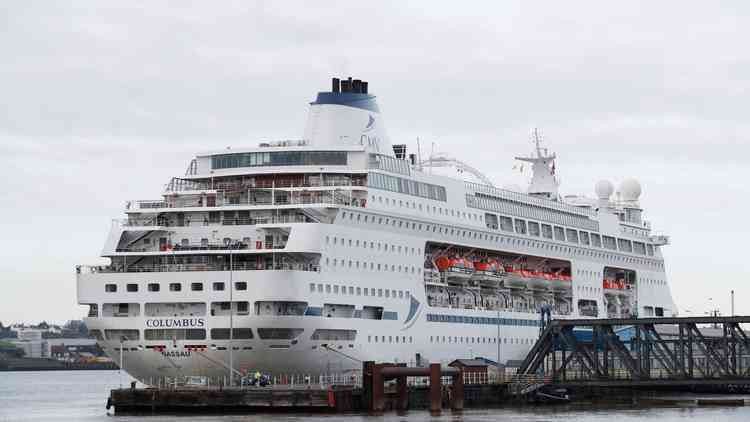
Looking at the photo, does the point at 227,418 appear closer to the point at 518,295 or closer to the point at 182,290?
the point at 182,290

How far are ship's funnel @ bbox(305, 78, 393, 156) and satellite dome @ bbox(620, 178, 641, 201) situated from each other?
123 feet

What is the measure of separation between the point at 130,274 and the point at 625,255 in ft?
164

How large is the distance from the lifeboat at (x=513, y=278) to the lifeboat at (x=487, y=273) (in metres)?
1.32

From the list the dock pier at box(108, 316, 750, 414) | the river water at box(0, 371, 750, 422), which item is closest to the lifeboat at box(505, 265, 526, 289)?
the dock pier at box(108, 316, 750, 414)

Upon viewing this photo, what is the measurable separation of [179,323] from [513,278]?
1214 inches

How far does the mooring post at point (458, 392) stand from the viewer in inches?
3019

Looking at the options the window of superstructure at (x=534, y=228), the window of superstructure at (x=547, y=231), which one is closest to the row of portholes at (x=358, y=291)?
the window of superstructure at (x=534, y=228)

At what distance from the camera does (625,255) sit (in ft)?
381

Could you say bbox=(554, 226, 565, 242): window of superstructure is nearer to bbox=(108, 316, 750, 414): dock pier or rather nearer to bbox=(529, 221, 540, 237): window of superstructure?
bbox=(529, 221, 540, 237): window of superstructure

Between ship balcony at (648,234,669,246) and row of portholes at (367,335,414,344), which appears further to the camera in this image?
ship balcony at (648,234,669,246)

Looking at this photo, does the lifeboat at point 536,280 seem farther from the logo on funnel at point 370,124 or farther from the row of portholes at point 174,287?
the row of portholes at point 174,287

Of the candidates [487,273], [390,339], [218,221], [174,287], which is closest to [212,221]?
[218,221]

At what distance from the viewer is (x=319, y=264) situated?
256ft

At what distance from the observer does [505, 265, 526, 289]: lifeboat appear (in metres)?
99.6
